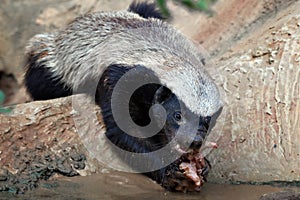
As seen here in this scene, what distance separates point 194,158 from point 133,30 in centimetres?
196

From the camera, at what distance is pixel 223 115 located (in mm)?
6465

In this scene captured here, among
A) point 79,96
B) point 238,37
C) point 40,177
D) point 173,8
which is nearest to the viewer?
point 40,177

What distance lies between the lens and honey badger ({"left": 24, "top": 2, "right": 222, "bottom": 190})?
16.9 ft

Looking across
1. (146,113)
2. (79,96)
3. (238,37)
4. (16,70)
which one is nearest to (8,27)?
(16,70)

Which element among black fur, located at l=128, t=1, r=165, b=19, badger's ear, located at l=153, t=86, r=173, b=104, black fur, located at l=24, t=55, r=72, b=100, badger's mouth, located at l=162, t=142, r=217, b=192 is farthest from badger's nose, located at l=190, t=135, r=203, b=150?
black fur, located at l=128, t=1, r=165, b=19

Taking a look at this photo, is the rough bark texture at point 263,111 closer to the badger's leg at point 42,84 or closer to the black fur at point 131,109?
the black fur at point 131,109

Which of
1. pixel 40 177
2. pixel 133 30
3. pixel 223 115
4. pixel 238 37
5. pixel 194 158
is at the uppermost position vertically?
pixel 238 37

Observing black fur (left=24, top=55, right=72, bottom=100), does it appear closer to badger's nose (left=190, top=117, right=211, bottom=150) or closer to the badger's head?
the badger's head

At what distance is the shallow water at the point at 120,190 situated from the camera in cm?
518

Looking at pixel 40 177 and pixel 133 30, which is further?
pixel 133 30

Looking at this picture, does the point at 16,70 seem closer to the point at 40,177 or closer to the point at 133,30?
the point at 133,30

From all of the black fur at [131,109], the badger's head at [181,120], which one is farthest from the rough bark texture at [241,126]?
the badger's head at [181,120]

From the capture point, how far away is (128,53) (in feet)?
20.3

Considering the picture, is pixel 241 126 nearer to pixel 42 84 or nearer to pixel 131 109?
pixel 131 109
